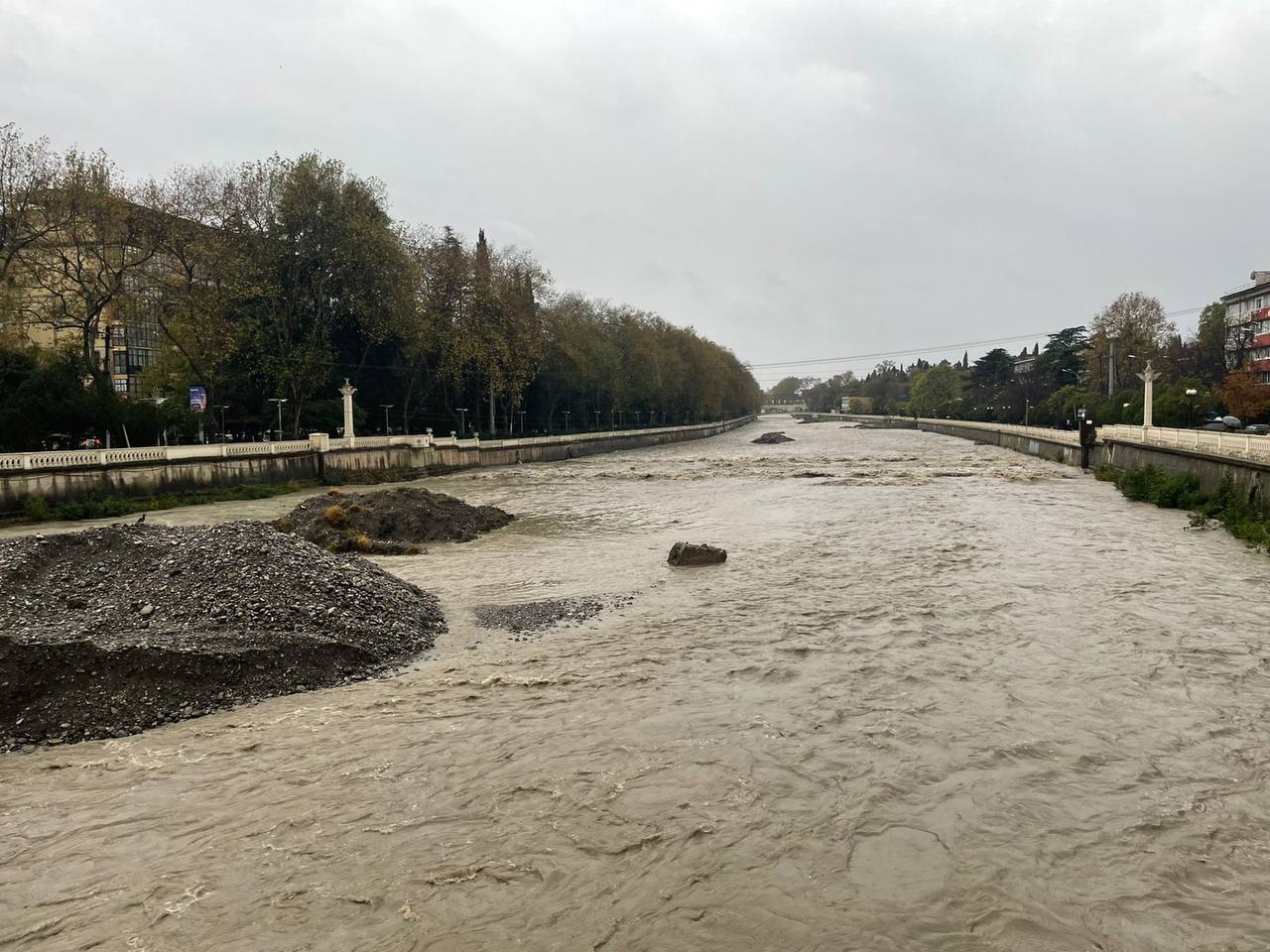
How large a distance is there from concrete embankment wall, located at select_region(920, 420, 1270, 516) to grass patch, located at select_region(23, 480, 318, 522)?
36831mm

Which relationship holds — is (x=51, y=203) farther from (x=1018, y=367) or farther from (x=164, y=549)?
(x=1018, y=367)

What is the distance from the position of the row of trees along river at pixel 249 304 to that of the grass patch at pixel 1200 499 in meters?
40.4

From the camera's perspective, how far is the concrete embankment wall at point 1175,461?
24953 mm

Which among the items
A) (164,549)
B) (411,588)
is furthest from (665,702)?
(164,549)

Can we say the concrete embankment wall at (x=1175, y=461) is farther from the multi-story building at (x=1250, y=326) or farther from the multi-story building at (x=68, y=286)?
the multi-story building at (x=68, y=286)

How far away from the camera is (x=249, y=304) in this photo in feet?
164

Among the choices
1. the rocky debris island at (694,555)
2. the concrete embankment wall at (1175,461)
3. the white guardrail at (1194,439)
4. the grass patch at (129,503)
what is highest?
the white guardrail at (1194,439)

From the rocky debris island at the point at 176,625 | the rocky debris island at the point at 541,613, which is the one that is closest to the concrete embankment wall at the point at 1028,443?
the rocky debris island at the point at 541,613

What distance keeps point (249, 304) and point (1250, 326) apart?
85.6m

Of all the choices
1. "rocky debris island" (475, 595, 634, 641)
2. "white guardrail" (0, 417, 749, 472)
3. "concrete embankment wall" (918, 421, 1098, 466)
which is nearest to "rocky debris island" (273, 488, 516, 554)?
"rocky debris island" (475, 595, 634, 641)

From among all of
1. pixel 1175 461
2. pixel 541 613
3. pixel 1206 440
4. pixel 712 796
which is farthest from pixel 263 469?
pixel 1175 461

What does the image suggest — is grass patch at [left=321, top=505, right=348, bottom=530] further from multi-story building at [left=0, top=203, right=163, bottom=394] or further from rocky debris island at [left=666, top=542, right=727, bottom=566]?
multi-story building at [left=0, top=203, right=163, bottom=394]

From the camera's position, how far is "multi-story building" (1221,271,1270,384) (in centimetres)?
7225

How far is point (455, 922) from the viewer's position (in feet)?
19.0
